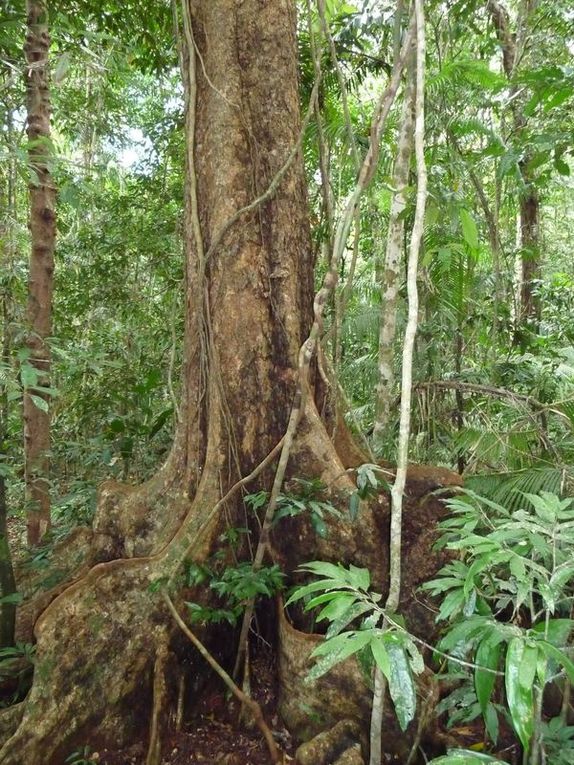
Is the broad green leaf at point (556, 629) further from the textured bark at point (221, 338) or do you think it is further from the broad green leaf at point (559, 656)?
the textured bark at point (221, 338)

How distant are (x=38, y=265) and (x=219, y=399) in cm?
194

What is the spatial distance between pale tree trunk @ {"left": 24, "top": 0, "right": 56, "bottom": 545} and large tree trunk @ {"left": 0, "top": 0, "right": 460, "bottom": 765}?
44.8 inches

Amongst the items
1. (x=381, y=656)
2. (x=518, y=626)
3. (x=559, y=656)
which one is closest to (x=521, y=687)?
(x=559, y=656)

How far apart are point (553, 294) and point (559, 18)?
7.04ft

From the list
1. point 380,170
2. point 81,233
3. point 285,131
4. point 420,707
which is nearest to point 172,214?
point 81,233

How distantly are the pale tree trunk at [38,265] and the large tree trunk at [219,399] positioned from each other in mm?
1139

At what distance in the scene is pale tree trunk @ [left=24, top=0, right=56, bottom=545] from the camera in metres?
3.33

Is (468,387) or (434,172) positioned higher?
(434,172)

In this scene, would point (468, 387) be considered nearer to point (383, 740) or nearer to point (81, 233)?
point (383, 740)

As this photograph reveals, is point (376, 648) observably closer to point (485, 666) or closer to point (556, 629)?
point (485, 666)

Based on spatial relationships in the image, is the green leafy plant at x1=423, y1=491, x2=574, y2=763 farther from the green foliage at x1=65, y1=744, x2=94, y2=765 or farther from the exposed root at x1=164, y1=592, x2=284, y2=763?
the green foliage at x1=65, y1=744, x2=94, y2=765

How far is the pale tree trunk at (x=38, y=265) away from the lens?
3.33m

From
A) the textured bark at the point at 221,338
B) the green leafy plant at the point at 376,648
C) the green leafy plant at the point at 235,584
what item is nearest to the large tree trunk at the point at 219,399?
the textured bark at the point at 221,338

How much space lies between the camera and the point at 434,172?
11.2ft
